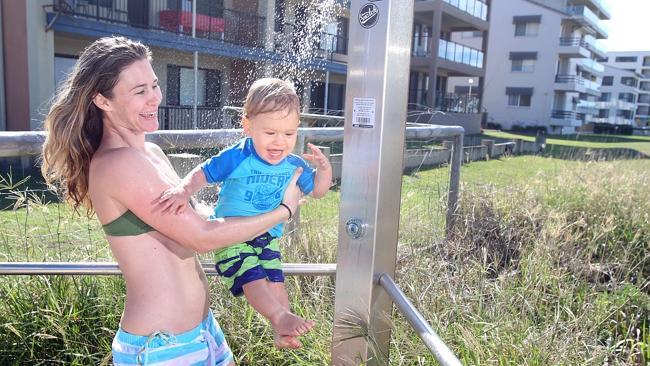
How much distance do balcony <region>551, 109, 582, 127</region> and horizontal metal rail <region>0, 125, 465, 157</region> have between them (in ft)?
158

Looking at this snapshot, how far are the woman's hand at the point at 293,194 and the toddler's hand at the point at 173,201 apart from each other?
0.34 metres

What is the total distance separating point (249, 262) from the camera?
6.32 ft

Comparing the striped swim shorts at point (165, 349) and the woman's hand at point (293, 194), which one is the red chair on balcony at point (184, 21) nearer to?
the woman's hand at point (293, 194)

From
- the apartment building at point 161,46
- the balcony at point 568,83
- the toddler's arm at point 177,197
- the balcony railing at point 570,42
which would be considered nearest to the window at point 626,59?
the balcony at point 568,83

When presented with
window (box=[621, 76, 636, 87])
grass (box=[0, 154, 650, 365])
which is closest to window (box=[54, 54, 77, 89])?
grass (box=[0, 154, 650, 365])

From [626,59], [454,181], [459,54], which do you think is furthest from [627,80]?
[454,181]

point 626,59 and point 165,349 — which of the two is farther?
point 626,59

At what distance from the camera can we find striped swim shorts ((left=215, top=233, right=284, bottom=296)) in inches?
75.7

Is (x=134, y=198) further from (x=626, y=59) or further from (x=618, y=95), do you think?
(x=626, y=59)

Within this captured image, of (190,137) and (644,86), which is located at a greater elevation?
(644,86)

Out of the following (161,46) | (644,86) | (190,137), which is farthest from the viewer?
(644,86)

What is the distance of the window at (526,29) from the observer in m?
48.6

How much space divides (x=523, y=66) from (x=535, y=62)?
3.66ft

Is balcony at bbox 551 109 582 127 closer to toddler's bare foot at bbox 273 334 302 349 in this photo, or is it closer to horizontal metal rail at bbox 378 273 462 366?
horizontal metal rail at bbox 378 273 462 366
